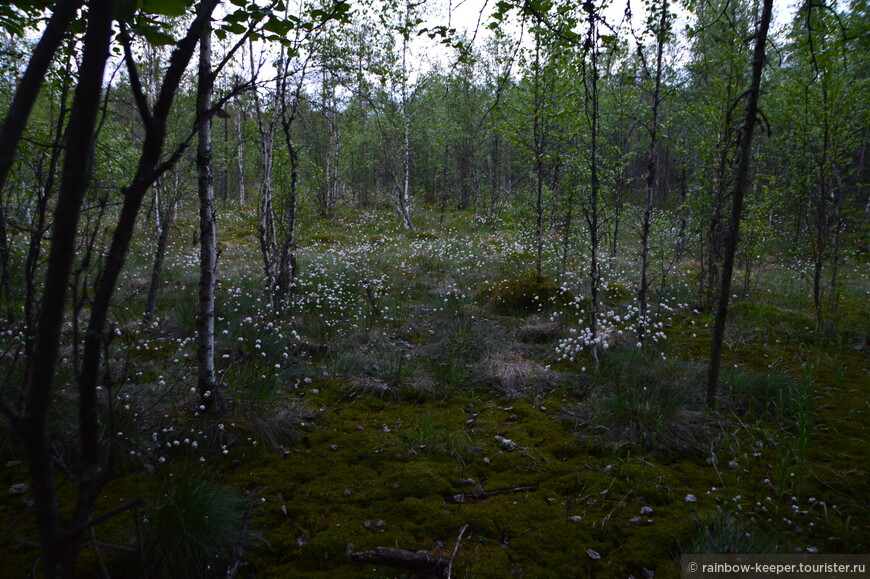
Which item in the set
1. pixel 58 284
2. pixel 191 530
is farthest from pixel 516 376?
pixel 58 284

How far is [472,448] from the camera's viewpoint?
430cm

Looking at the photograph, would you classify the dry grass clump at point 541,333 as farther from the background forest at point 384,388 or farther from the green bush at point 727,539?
the green bush at point 727,539

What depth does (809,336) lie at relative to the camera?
7.07 m

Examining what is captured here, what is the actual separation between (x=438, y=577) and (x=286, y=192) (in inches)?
297

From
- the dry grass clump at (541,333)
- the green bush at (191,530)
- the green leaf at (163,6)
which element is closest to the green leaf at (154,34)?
the green leaf at (163,6)

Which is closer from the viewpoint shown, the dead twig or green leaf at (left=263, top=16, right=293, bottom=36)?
green leaf at (left=263, top=16, right=293, bottom=36)

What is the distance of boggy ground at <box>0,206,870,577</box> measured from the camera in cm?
295

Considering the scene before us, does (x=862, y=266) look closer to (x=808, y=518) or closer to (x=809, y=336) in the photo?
(x=809, y=336)

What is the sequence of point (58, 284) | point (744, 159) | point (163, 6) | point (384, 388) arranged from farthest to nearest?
point (384, 388)
point (744, 159)
point (163, 6)
point (58, 284)

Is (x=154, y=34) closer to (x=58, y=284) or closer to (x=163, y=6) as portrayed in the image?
(x=163, y=6)

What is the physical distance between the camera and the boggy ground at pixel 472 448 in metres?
2.95

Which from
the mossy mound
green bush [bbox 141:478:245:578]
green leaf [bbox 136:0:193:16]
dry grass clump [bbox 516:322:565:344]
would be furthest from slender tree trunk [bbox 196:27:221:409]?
the mossy mound

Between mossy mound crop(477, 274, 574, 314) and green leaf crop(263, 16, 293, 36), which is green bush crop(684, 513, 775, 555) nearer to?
green leaf crop(263, 16, 293, 36)

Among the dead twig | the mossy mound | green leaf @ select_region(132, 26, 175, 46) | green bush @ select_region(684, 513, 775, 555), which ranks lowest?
the dead twig
